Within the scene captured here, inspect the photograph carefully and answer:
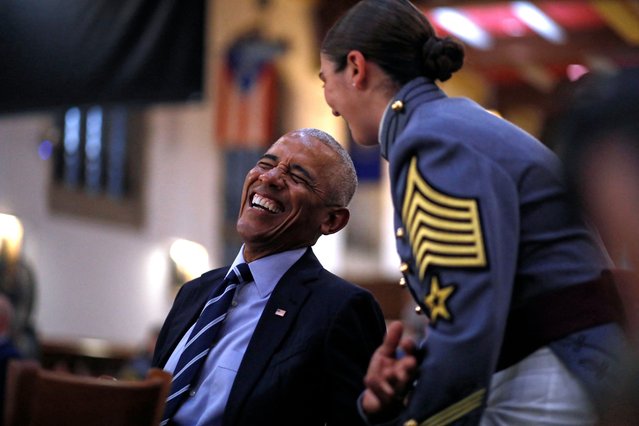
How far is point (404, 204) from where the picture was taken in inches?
87.0

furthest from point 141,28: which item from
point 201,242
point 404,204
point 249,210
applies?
point 201,242

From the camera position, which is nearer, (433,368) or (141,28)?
(433,368)

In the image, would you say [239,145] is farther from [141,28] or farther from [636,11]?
[141,28]

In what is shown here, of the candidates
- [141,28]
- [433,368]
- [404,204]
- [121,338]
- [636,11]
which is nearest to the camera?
[433,368]

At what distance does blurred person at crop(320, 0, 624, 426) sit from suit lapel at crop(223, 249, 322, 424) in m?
0.63

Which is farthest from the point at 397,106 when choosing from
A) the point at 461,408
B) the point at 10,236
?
the point at 10,236

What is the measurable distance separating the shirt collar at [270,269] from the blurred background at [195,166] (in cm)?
1121

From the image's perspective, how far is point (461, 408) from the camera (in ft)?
6.78

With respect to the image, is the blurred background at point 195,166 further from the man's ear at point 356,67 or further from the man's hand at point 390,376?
the man's hand at point 390,376

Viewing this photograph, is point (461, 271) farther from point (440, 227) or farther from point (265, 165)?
point (265, 165)

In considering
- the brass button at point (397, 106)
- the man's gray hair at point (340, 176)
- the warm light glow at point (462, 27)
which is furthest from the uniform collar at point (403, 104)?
the warm light glow at point (462, 27)

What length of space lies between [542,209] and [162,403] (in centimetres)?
115

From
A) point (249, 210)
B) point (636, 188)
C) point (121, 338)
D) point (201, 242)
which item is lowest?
point (121, 338)

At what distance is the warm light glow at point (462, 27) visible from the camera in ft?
49.4
